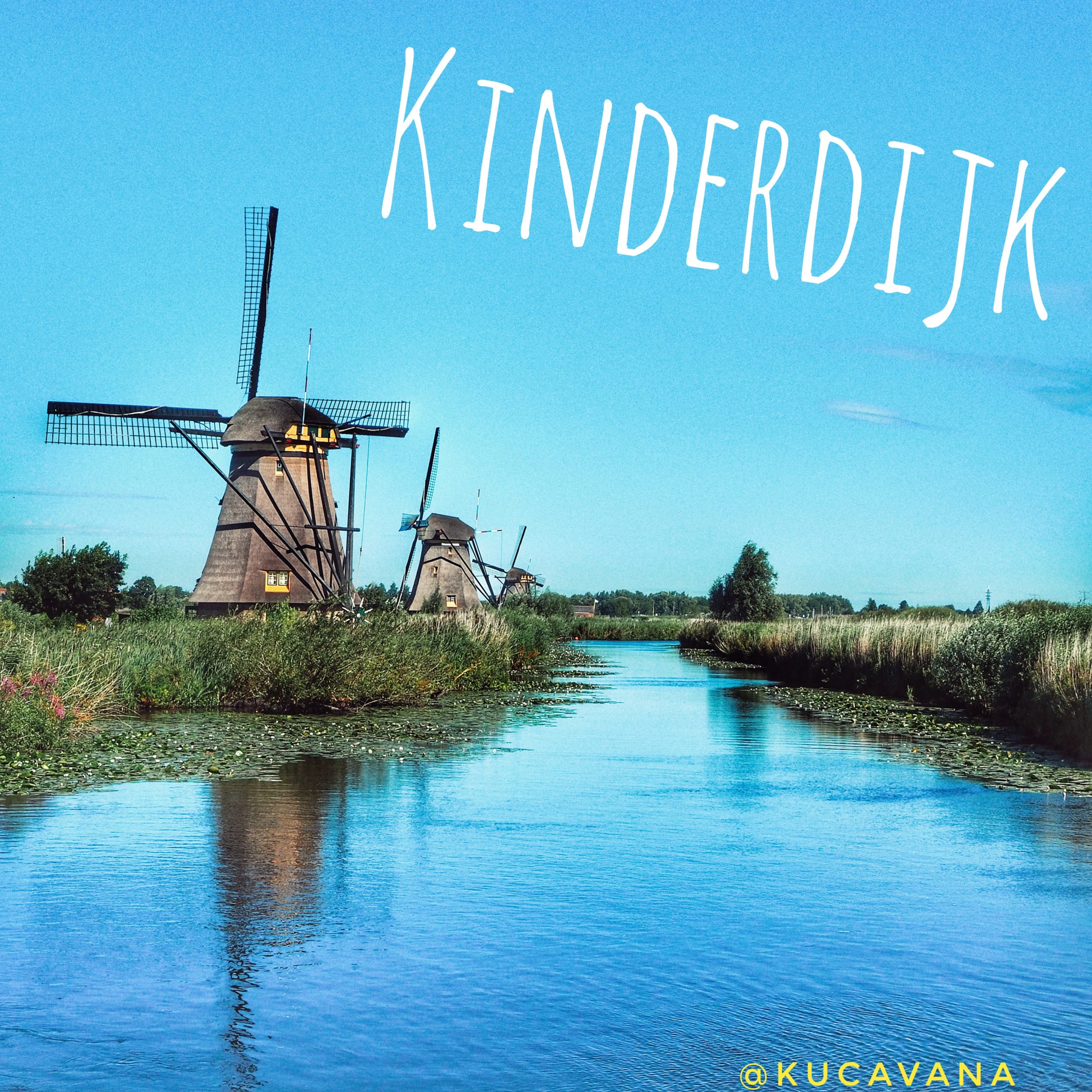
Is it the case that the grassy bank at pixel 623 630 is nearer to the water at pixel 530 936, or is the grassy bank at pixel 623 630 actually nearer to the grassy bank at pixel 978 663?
the grassy bank at pixel 978 663

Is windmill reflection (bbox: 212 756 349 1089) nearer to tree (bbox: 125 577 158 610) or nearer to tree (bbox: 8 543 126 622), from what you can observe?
tree (bbox: 8 543 126 622)

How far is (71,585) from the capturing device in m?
42.1

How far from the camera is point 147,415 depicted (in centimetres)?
3247

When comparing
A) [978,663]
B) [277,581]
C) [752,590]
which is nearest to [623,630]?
[752,590]

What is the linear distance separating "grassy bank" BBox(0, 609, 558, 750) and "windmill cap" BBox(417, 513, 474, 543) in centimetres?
3114

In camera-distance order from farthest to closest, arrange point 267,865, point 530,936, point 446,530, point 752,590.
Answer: point 752,590
point 446,530
point 267,865
point 530,936

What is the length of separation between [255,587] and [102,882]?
2329 centimetres

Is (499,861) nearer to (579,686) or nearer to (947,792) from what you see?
(947,792)

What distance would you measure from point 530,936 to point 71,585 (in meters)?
38.3

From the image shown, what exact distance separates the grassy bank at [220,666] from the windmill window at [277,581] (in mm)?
4969

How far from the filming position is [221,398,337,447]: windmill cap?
104 feet

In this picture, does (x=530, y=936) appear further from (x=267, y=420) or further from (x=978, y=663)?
(x=267, y=420)

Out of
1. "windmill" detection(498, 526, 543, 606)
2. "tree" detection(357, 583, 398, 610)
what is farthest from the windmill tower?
"tree" detection(357, 583, 398, 610)

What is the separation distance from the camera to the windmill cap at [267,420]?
104 ft
